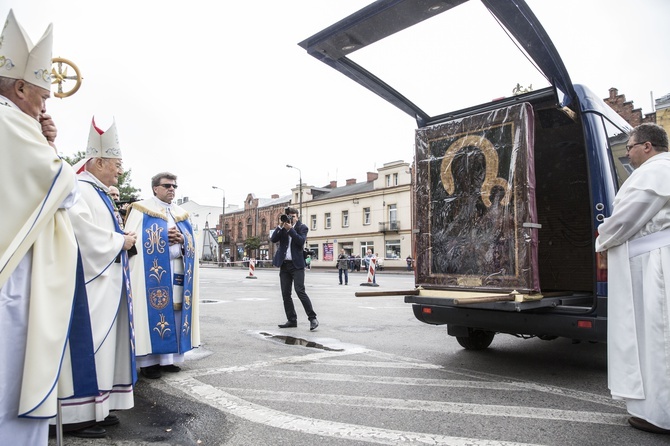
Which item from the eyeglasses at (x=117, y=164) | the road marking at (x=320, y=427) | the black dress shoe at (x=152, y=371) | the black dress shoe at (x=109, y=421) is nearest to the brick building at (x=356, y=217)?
the black dress shoe at (x=152, y=371)

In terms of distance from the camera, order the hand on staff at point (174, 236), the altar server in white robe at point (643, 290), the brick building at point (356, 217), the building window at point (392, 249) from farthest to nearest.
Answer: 1. the building window at point (392, 249)
2. the brick building at point (356, 217)
3. the hand on staff at point (174, 236)
4. the altar server in white robe at point (643, 290)

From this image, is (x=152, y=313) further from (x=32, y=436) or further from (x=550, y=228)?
(x=550, y=228)

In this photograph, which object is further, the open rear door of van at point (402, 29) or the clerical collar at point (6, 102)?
the open rear door of van at point (402, 29)

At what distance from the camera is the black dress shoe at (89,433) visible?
119 inches

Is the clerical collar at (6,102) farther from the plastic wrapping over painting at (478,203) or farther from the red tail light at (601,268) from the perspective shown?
the red tail light at (601,268)

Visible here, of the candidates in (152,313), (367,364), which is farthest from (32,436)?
(367,364)

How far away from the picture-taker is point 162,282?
4617 millimetres

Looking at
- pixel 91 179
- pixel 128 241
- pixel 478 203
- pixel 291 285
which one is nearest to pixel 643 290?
pixel 478 203

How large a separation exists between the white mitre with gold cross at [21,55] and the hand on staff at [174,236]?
2.43 m

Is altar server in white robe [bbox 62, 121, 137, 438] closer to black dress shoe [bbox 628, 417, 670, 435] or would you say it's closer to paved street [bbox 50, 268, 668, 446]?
paved street [bbox 50, 268, 668, 446]

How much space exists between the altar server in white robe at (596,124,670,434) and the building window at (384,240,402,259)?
42.3 meters

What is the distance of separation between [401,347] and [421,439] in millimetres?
3288

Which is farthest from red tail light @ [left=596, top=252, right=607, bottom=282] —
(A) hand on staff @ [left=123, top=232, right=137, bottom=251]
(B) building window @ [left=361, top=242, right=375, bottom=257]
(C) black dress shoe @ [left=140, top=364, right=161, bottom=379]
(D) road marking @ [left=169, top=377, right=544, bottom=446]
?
(B) building window @ [left=361, top=242, right=375, bottom=257]

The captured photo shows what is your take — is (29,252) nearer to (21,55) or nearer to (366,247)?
(21,55)
